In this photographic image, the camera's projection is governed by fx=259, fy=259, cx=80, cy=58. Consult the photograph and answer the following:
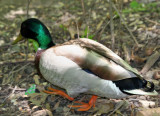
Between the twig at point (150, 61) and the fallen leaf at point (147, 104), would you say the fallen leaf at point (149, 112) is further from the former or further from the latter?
the twig at point (150, 61)

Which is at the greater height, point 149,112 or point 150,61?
point 150,61

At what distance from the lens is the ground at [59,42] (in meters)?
3.10

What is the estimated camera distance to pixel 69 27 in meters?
4.53

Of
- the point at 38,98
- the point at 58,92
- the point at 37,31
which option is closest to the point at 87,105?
the point at 58,92

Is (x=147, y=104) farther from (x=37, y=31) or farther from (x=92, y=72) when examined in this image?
(x=37, y=31)

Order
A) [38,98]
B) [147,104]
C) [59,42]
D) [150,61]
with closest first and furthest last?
[147,104], [38,98], [150,61], [59,42]

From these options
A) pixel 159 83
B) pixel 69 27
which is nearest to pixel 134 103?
pixel 159 83

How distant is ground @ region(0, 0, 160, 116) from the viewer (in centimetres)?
310

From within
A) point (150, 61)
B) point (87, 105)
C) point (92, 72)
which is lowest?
point (87, 105)

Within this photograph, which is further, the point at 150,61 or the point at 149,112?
the point at 150,61

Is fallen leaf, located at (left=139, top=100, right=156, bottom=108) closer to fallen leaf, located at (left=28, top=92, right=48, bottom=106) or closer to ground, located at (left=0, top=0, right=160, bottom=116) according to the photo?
ground, located at (left=0, top=0, right=160, bottom=116)

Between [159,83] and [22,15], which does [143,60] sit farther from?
[22,15]

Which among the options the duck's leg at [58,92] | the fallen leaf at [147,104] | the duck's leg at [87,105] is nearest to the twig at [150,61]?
the fallen leaf at [147,104]

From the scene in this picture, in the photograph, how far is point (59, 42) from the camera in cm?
444
